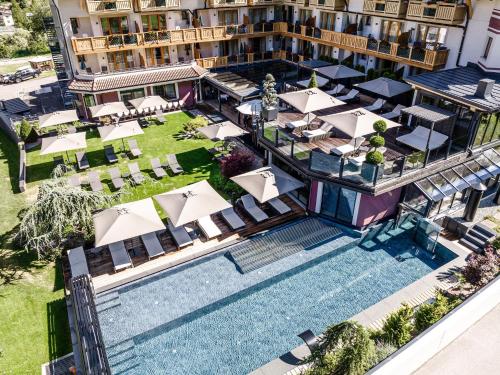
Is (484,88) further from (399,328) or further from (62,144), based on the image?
(62,144)

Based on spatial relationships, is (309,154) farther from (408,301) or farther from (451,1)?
(451,1)

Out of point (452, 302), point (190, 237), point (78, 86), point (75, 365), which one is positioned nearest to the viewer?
point (75, 365)

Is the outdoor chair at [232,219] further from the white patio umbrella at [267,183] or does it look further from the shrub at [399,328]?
the shrub at [399,328]

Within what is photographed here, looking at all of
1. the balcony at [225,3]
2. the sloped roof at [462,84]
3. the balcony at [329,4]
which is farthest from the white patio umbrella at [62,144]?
the balcony at [329,4]

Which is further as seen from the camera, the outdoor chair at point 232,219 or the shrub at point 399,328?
the outdoor chair at point 232,219

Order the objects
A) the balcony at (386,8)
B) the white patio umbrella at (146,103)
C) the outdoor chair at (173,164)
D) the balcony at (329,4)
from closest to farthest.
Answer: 1. the outdoor chair at (173,164)
2. the balcony at (386,8)
3. the white patio umbrella at (146,103)
4. the balcony at (329,4)

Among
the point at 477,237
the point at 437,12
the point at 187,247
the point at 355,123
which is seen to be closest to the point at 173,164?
the point at 187,247

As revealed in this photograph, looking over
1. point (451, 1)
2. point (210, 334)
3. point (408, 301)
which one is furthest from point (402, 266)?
point (451, 1)
